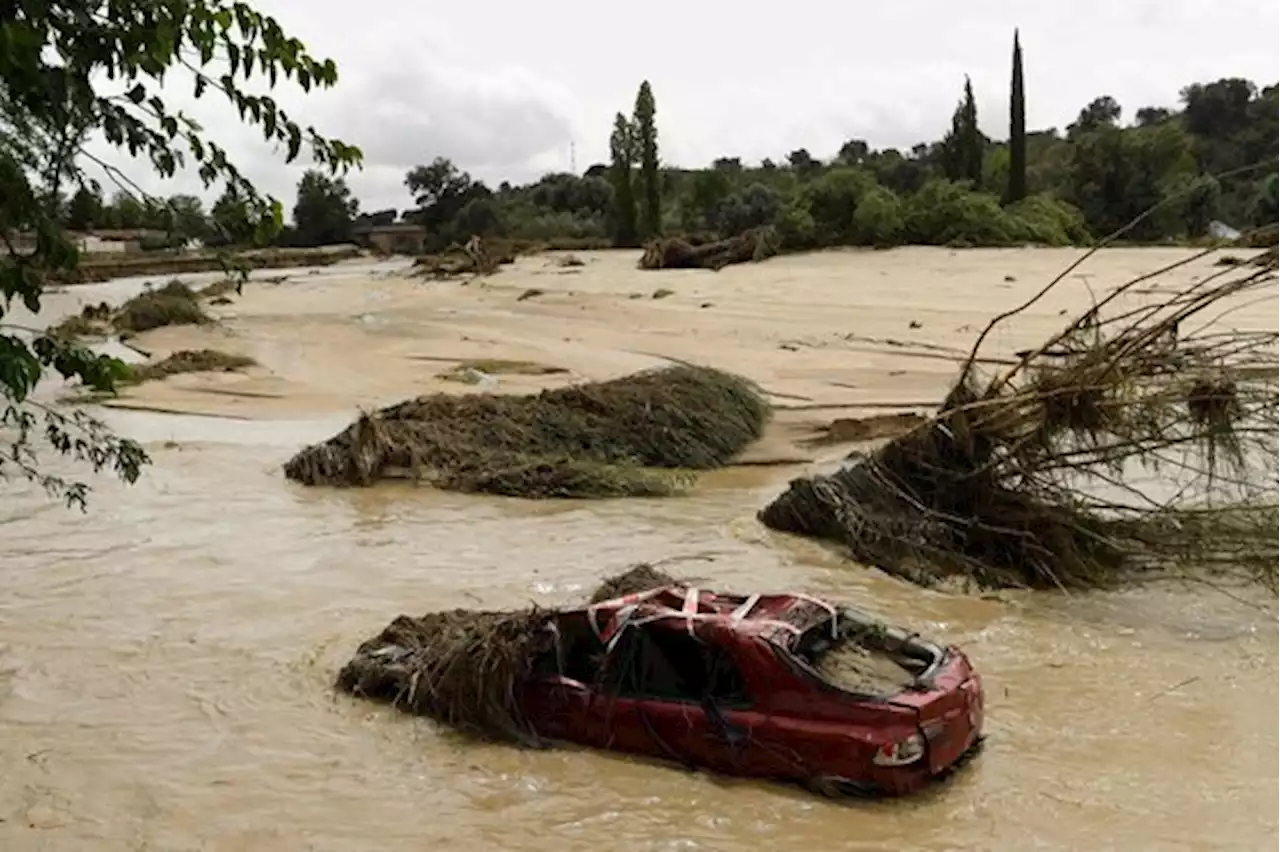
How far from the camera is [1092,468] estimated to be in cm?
1300

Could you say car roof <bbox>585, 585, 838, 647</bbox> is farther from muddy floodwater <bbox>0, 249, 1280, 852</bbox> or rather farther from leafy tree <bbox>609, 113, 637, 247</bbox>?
leafy tree <bbox>609, 113, 637, 247</bbox>

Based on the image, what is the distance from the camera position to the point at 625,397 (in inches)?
807

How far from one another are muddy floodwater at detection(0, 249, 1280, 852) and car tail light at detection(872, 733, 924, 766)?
34 cm

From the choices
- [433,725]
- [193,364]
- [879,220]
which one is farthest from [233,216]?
[879,220]

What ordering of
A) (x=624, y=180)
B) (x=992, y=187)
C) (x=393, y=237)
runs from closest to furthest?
(x=992, y=187)
(x=624, y=180)
(x=393, y=237)

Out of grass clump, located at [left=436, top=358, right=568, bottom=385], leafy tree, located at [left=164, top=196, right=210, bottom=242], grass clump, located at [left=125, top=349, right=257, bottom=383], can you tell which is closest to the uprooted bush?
grass clump, located at [left=436, top=358, right=568, bottom=385]

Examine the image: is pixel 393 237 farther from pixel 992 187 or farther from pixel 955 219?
pixel 955 219

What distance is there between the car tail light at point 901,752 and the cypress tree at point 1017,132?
145 ft

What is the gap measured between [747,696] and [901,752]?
918 mm

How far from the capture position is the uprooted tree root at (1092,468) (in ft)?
40.2

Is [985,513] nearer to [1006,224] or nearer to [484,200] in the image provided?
[1006,224]

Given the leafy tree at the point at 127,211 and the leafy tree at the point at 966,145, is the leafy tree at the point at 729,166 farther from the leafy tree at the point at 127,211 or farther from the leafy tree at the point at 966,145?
the leafy tree at the point at 127,211

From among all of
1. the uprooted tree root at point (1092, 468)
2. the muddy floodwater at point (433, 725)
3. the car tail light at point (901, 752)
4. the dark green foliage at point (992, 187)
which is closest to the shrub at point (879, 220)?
the dark green foliage at point (992, 187)

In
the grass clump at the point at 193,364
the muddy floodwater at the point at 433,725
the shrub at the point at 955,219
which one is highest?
the shrub at the point at 955,219
